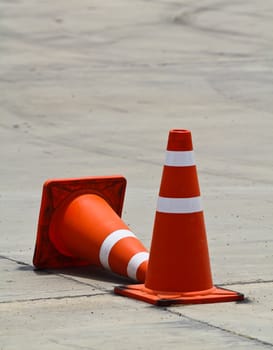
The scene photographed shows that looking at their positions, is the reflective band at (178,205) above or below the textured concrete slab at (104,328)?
above

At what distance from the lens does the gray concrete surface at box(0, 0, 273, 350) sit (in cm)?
568

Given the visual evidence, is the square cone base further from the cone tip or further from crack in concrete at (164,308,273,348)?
the cone tip

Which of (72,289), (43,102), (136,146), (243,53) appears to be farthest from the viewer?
(243,53)

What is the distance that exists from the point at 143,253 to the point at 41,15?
1419cm

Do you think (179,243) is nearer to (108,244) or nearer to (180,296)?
(180,296)

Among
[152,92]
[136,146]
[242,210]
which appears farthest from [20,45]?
[242,210]

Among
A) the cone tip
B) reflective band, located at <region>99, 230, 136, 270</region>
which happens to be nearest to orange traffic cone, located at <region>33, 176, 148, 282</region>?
reflective band, located at <region>99, 230, 136, 270</region>

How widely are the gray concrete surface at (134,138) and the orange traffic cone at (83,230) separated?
4.8 inches

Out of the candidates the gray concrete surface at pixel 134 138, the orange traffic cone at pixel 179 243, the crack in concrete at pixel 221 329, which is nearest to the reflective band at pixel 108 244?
the gray concrete surface at pixel 134 138

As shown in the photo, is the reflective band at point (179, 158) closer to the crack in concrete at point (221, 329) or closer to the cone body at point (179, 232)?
the cone body at point (179, 232)

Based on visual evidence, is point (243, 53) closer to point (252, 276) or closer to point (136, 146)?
point (136, 146)

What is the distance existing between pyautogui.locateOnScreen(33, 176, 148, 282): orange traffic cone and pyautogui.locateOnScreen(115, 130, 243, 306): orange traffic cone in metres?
0.43

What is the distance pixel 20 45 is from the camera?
59.7 feet

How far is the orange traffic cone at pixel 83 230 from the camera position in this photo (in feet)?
22.0
